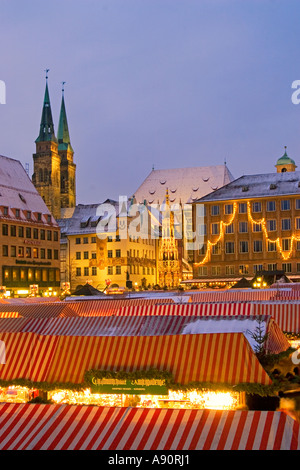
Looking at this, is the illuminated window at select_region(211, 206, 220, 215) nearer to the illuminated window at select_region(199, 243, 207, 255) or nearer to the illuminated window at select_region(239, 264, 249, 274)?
the illuminated window at select_region(199, 243, 207, 255)

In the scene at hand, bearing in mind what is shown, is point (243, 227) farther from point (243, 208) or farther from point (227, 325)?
point (227, 325)

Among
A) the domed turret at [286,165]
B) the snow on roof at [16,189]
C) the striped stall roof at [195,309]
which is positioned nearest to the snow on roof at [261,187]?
the snow on roof at [16,189]

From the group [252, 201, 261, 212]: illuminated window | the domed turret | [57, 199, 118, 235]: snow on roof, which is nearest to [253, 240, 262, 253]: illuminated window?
[252, 201, 261, 212]: illuminated window

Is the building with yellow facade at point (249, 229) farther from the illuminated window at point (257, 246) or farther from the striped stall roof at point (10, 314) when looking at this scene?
the striped stall roof at point (10, 314)

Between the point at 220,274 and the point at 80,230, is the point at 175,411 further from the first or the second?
the point at 80,230

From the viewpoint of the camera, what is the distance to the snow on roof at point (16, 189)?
77062 millimetres

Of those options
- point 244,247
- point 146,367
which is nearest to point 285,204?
point 244,247

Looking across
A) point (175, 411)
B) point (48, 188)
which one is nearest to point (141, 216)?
point (48, 188)

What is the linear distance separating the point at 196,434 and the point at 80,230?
85183mm

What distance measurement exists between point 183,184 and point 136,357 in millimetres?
102461

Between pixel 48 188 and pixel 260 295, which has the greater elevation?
pixel 48 188

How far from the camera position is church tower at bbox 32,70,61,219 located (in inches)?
5541

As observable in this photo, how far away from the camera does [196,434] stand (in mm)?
7973

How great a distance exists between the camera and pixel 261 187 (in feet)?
259
